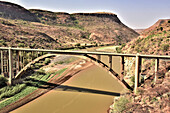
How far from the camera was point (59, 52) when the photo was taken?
19.4 metres

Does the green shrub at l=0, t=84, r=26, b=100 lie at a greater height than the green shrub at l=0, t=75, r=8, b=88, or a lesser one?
lesser

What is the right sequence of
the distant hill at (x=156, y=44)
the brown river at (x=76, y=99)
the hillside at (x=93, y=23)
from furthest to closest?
the hillside at (x=93, y=23), the distant hill at (x=156, y=44), the brown river at (x=76, y=99)

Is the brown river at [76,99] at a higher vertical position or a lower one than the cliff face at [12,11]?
lower

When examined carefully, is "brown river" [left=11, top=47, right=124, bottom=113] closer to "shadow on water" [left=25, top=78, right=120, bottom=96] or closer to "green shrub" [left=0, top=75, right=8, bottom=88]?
"shadow on water" [left=25, top=78, right=120, bottom=96]

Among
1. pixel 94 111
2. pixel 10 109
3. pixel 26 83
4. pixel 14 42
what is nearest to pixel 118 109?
pixel 94 111

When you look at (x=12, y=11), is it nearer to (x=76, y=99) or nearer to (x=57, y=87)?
(x=57, y=87)

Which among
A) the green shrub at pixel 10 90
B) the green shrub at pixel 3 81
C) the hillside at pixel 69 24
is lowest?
the green shrub at pixel 10 90

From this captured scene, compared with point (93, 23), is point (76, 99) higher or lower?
lower

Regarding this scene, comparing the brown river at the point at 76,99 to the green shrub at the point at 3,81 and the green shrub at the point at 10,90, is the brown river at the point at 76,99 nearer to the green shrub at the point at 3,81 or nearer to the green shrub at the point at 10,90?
the green shrub at the point at 10,90

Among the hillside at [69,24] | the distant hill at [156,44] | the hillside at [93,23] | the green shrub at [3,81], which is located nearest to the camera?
the green shrub at [3,81]

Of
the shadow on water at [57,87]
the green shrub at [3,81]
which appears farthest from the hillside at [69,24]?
the green shrub at [3,81]

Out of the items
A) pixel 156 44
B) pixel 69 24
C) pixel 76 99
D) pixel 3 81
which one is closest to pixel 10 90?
pixel 3 81

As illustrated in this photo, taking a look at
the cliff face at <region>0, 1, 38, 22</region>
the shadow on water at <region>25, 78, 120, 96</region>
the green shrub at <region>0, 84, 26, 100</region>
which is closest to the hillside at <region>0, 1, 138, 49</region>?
the cliff face at <region>0, 1, 38, 22</region>

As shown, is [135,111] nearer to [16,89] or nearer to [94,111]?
[94,111]
